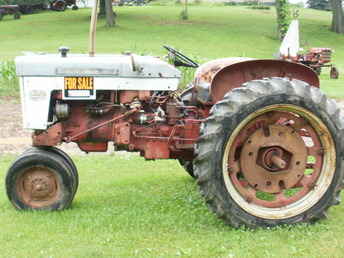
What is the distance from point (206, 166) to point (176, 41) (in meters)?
29.4

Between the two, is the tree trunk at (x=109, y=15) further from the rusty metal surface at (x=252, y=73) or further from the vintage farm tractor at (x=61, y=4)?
the rusty metal surface at (x=252, y=73)

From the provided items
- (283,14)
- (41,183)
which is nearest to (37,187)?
(41,183)

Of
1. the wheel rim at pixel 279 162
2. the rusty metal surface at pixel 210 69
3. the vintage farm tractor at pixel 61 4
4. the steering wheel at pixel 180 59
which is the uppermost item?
the steering wheel at pixel 180 59

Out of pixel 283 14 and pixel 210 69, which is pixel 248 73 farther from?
pixel 283 14

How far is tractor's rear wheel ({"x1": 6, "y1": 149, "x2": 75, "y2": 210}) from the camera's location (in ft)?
18.1

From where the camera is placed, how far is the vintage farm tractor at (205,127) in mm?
4926

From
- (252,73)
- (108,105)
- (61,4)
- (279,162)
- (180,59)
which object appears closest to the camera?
(279,162)

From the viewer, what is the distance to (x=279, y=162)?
16.9ft

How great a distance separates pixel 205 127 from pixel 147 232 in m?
1.07

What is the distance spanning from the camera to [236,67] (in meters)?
5.48

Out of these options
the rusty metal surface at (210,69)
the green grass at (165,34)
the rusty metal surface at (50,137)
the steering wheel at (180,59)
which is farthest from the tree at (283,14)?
the rusty metal surface at (50,137)

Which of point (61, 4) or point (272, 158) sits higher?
point (272, 158)

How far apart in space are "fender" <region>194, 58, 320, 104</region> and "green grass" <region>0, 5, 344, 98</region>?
18393mm

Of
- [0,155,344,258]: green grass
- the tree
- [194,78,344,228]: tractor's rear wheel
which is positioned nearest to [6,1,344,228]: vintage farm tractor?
[194,78,344,228]: tractor's rear wheel
